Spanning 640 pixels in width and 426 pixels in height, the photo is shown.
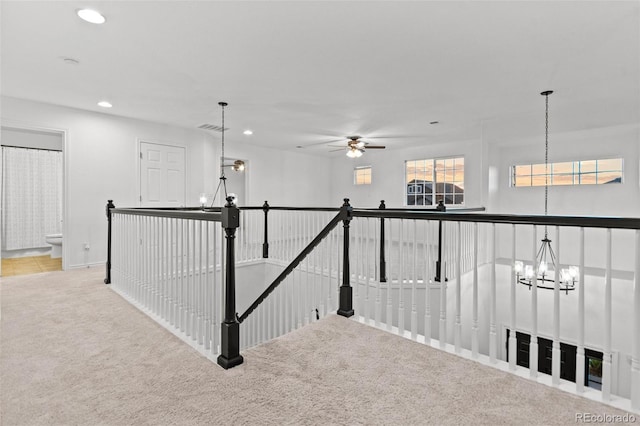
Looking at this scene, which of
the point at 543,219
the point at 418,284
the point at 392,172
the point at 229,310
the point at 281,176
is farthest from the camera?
the point at 392,172

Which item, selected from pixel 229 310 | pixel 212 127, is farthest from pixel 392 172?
pixel 229 310

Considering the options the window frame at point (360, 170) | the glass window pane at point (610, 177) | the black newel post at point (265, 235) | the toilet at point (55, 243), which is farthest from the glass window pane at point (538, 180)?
the toilet at point (55, 243)

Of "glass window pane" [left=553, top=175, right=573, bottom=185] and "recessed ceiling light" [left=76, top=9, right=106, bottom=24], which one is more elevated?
"recessed ceiling light" [left=76, top=9, right=106, bottom=24]

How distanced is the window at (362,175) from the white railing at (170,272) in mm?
7359

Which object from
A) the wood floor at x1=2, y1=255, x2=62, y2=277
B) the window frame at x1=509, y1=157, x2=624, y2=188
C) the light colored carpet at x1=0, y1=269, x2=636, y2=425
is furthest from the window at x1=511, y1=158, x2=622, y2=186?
the wood floor at x1=2, y1=255, x2=62, y2=277

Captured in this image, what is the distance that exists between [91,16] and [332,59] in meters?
2.15

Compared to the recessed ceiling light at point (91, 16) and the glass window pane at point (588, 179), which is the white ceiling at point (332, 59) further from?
the glass window pane at point (588, 179)

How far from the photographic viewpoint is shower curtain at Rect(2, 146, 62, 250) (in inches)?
264

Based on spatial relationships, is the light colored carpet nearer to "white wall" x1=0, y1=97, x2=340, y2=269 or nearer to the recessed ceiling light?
the recessed ceiling light

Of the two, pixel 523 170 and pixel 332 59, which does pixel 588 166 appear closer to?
pixel 523 170

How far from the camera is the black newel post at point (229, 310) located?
216 cm

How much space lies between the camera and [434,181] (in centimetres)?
904

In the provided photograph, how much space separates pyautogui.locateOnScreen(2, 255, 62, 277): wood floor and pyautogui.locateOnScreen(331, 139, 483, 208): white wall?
7437 mm

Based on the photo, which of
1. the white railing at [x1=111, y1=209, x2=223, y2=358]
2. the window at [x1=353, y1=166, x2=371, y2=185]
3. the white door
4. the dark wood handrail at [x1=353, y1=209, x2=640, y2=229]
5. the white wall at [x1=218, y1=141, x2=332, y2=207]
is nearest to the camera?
the dark wood handrail at [x1=353, y1=209, x2=640, y2=229]
